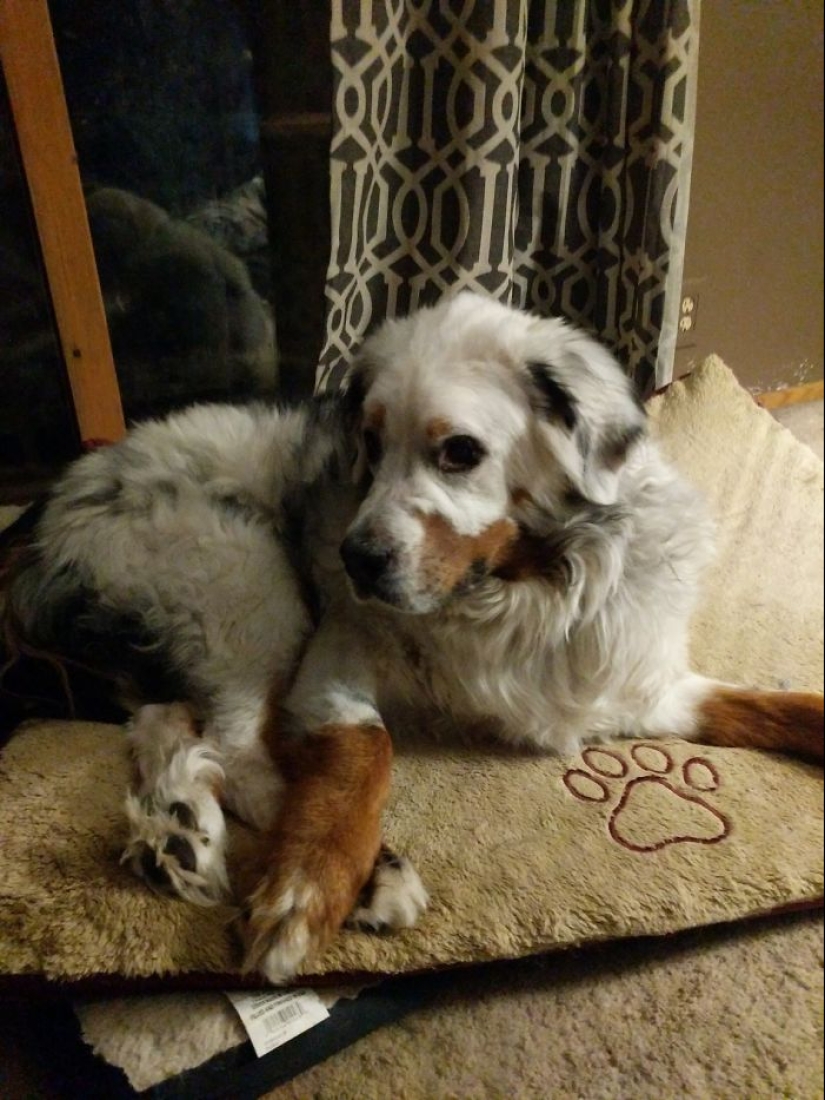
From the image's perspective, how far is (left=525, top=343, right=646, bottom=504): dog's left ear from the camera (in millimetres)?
1336

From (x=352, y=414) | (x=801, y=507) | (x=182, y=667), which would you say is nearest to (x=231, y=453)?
(x=352, y=414)

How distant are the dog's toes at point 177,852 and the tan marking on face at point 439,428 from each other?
27.6 inches

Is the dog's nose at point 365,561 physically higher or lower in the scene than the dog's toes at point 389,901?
higher

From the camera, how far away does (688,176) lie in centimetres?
200

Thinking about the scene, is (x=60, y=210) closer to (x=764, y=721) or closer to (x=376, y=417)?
(x=376, y=417)

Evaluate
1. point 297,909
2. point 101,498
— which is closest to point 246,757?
point 297,909

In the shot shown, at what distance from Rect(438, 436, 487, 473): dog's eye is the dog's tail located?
667 millimetres

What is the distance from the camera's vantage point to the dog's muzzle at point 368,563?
124cm

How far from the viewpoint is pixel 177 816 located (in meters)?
1.27

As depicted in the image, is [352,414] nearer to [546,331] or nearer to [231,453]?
[231,453]

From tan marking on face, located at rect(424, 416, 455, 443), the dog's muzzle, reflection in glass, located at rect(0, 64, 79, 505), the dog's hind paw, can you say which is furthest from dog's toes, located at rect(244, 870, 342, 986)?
reflection in glass, located at rect(0, 64, 79, 505)

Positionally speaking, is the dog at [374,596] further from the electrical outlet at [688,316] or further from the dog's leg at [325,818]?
the electrical outlet at [688,316]

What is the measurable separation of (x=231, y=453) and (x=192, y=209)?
1292mm

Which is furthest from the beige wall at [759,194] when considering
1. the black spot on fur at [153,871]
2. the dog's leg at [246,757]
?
the black spot on fur at [153,871]
